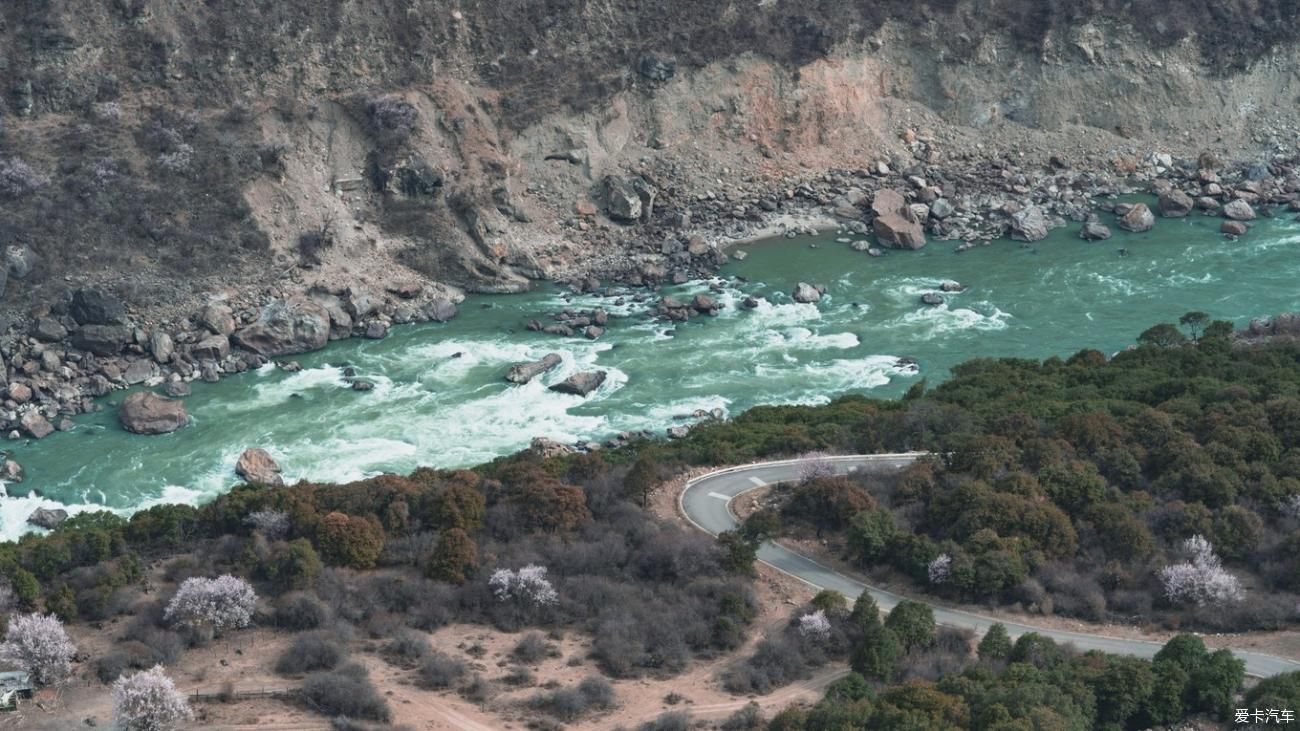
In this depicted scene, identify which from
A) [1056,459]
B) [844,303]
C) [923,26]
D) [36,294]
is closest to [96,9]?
[36,294]

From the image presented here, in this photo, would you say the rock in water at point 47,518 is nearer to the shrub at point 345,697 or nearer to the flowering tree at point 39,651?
the flowering tree at point 39,651

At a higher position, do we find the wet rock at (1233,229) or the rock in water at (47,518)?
the wet rock at (1233,229)

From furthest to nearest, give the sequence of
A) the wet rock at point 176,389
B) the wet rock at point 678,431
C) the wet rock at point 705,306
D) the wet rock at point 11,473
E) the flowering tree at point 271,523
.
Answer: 1. the wet rock at point 705,306
2. the wet rock at point 176,389
3. the wet rock at point 678,431
4. the wet rock at point 11,473
5. the flowering tree at point 271,523

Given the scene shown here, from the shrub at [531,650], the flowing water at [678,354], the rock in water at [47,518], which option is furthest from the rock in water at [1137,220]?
the shrub at [531,650]

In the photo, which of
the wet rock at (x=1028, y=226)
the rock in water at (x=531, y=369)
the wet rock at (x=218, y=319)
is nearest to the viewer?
the rock in water at (x=531, y=369)

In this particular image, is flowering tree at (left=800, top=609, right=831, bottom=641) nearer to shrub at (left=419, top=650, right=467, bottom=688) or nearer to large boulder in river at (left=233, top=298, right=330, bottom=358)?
shrub at (left=419, top=650, right=467, bottom=688)

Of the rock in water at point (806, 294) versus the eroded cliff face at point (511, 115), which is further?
the rock in water at point (806, 294)

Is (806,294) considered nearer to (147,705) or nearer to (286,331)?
(286,331)

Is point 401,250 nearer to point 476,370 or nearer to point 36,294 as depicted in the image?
point 476,370
